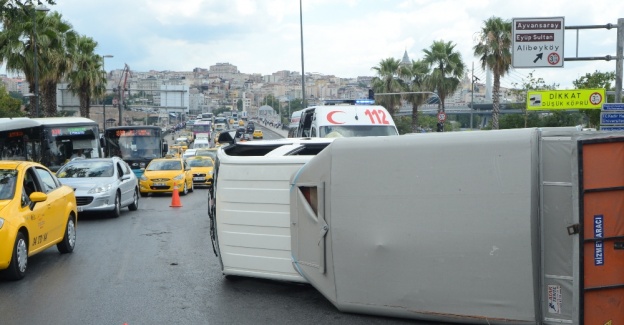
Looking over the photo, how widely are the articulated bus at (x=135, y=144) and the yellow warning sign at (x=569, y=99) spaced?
19542 mm

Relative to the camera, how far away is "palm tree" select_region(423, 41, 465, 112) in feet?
187

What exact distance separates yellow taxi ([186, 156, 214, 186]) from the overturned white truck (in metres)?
24.5

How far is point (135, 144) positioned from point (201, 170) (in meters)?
6.45

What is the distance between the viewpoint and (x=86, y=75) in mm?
49094

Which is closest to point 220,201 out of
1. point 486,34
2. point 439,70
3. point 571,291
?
point 571,291

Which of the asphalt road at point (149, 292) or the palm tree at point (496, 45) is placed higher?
the palm tree at point (496, 45)

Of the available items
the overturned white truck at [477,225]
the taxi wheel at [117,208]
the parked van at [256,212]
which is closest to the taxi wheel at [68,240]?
the parked van at [256,212]

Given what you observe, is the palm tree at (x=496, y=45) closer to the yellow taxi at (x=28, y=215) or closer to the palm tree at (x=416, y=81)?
the palm tree at (x=416, y=81)

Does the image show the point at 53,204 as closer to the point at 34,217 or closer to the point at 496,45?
the point at 34,217

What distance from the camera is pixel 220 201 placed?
9.62m

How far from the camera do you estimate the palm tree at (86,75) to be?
4881 cm

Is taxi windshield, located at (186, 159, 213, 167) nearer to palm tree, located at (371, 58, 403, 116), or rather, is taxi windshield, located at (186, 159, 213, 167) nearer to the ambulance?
the ambulance

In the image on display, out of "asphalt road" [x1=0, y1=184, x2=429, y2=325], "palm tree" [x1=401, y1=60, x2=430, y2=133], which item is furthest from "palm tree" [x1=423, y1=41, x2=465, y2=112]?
"asphalt road" [x1=0, y1=184, x2=429, y2=325]

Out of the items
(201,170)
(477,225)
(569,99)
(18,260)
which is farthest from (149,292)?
(201,170)
